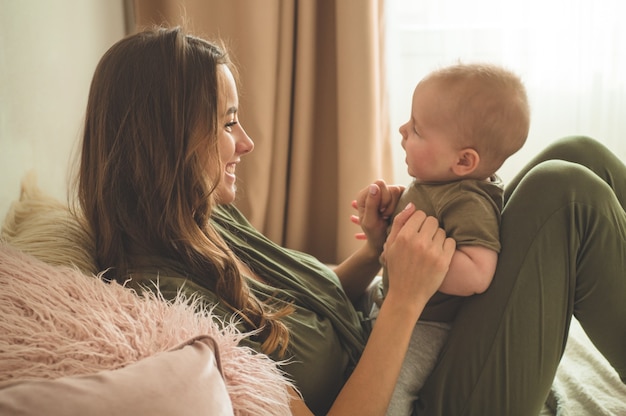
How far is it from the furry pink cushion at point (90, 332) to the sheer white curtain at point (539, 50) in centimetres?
173

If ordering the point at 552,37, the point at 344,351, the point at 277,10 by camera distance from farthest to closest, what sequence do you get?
the point at 552,37
the point at 277,10
the point at 344,351

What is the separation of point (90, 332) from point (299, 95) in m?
1.57

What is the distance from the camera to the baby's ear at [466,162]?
117cm

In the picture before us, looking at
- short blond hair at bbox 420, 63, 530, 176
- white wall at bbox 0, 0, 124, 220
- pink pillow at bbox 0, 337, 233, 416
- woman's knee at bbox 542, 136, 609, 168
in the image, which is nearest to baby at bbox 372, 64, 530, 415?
short blond hair at bbox 420, 63, 530, 176

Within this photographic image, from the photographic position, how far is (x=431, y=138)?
1.21m

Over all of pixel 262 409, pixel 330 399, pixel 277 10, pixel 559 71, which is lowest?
pixel 330 399

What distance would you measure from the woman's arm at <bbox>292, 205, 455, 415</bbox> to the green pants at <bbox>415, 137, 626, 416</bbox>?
0.35ft

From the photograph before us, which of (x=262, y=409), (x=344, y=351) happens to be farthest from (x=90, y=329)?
(x=344, y=351)

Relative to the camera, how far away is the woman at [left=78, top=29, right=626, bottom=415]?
3.60 feet

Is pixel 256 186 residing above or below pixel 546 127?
below

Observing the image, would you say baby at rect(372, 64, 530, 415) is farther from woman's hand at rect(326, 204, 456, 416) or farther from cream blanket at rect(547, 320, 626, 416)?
cream blanket at rect(547, 320, 626, 416)

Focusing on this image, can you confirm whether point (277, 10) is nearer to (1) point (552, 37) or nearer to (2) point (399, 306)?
(1) point (552, 37)

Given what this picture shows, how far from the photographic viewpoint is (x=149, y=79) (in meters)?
1.11

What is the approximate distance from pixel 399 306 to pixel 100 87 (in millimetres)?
642
